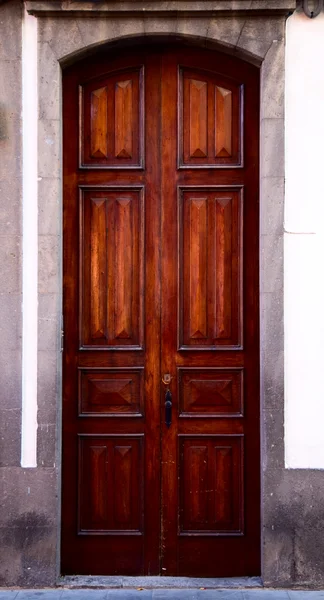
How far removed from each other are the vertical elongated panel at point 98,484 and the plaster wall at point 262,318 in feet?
Answer: 1.11

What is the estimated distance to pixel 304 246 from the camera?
20.9 feet

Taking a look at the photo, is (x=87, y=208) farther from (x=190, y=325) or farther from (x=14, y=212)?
(x=190, y=325)

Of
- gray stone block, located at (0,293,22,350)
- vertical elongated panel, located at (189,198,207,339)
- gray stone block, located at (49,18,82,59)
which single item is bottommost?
gray stone block, located at (0,293,22,350)

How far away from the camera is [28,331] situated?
6.40m

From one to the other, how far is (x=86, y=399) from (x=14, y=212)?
1.56 meters

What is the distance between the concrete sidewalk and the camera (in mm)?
6203

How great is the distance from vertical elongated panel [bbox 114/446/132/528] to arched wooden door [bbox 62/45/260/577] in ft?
0.04

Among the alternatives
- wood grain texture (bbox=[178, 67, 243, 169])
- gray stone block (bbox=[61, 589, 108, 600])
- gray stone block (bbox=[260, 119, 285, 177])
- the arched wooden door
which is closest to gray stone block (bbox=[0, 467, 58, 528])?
the arched wooden door

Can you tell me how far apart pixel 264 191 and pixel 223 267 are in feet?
2.22

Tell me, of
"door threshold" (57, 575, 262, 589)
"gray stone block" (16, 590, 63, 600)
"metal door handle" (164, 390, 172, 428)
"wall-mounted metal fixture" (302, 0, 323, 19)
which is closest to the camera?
"gray stone block" (16, 590, 63, 600)

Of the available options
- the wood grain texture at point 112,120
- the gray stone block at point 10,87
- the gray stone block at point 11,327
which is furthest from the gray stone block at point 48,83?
the gray stone block at point 11,327

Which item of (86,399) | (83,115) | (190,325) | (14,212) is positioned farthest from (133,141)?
(86,399)

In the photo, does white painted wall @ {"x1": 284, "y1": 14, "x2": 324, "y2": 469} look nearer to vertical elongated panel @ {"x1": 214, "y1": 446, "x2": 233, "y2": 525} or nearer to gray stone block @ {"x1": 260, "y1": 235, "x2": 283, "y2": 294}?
gray stone block @ {"x1": 260, "y1": 235, "x2": 283, "y2": 294}

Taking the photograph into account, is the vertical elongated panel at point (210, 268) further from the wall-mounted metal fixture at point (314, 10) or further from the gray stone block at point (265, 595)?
the gray stone block at point (265, 595)
